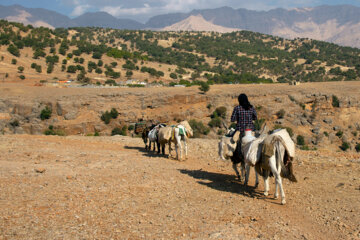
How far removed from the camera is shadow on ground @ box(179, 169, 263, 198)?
9.31 metres

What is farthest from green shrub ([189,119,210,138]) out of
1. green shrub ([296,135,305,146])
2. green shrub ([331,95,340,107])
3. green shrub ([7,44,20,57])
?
green shrub ([7,44,20,57])

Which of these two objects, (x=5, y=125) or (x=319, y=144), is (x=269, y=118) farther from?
(x=5, y=125)

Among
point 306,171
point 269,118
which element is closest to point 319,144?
point 269,118

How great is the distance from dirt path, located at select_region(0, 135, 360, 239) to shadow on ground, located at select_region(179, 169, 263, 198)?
3cm

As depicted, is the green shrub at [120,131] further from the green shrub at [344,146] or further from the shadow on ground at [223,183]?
the green shrub at [344,146]

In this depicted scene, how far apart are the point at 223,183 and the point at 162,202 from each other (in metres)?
3.03

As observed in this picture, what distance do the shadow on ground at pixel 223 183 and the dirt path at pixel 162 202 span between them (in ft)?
0.10

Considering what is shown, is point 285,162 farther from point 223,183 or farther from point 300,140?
point 300,140

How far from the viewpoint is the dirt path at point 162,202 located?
6266mm

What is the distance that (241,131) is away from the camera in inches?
380

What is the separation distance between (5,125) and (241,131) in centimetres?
2818

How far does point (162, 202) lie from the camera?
26.3 ft

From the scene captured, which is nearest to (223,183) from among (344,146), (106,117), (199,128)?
(199,128)

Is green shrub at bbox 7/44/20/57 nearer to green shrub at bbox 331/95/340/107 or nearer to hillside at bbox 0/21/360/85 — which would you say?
hillside at bbox 0/21/360/85
